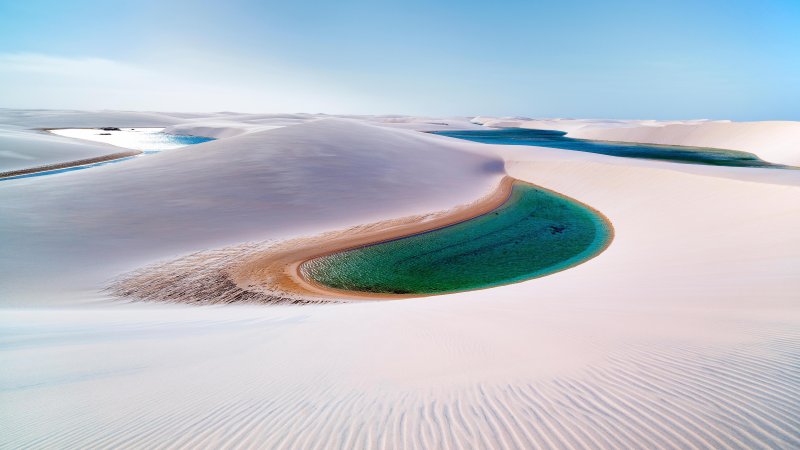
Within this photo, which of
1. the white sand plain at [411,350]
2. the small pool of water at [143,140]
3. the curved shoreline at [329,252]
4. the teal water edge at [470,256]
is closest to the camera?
the white sand plain at [411,350]

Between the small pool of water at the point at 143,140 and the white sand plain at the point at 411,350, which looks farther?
the small pool of water at the point at 143,140

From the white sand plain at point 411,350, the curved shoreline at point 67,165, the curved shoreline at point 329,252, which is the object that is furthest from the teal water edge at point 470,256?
the curved shoreline at point 67,165

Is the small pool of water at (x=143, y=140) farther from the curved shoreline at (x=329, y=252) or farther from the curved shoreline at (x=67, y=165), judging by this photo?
the curved shoreline at (x=329, y=252)

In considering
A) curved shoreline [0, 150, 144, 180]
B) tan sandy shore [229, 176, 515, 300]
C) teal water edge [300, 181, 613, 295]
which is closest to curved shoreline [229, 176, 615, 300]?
tan sandy shore [229, 176, 515, 300]

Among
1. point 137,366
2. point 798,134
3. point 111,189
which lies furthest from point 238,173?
point 798,134

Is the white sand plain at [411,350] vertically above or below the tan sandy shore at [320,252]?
above

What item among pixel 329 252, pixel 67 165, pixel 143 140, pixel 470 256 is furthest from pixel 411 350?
pixel 143 140

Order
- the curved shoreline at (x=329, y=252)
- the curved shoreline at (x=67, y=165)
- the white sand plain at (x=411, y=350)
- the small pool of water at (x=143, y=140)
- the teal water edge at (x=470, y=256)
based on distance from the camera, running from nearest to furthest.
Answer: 1. the white sand plain at (x=411, y=350)
2. the curved shoreline at (x=329, y=252)
3. the teal water edge at (x=470, y=256)
4. the curved shoreline at (x=67, y=165)
5. the small pool of water at (x=143, y=140)
